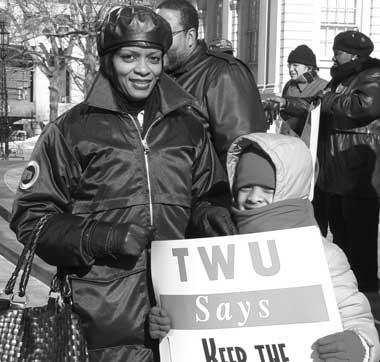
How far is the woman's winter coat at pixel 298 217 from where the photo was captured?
9.53 feet

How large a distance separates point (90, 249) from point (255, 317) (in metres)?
0.53

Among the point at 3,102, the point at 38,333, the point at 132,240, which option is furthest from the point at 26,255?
the point at 3,102

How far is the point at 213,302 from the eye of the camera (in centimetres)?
291

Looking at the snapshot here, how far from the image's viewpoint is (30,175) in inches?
123

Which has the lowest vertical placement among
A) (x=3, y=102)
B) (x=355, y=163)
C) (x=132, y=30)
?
(x=3, y=102)

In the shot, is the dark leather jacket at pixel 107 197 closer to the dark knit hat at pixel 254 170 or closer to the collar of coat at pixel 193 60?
the dark knit hat at pixel 254 170

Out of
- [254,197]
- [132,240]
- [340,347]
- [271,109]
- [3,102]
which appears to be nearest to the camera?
[340,347]

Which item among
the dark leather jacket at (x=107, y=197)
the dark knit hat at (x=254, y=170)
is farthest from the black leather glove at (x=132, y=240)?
the dark knit hat at (x=254, y=170)

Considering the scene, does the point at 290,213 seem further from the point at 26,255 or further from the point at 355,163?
the point at 355,163

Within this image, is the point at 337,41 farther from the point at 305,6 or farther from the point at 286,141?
the point at 305,6

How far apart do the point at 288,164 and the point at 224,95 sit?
1.53 m

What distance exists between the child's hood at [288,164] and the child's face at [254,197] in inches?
2.0

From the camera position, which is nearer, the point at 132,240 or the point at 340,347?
the point at 340,347

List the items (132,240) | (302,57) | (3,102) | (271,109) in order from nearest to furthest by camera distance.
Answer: (132,240), (271,109), (302,57), (3,102)
